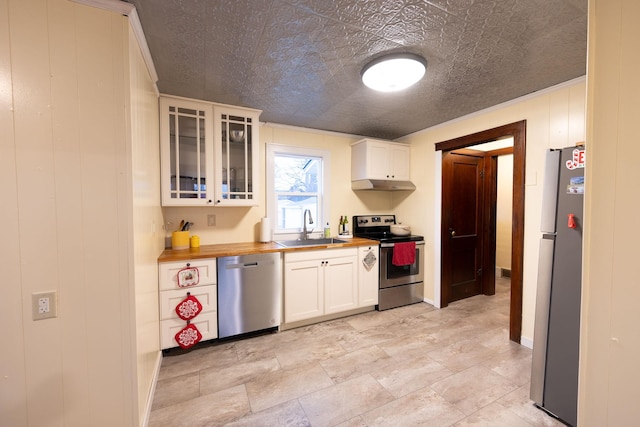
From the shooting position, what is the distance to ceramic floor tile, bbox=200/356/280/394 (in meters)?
1.95

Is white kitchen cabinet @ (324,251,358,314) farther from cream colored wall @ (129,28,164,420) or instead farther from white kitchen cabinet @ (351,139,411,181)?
cream colored wall @ (129,28,164,420)

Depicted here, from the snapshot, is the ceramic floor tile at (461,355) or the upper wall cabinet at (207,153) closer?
the ceramic floor tile at (461,355)

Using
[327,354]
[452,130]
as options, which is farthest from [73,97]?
[452,130]

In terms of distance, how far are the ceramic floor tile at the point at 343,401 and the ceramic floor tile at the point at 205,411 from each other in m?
0.43

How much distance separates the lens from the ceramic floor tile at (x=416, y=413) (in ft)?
5.29

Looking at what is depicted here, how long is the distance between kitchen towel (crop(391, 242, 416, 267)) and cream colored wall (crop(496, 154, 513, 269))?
2568mm

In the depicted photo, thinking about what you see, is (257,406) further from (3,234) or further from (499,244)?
(499,244)

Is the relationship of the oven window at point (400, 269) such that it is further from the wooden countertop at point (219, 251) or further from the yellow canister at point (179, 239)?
the yellow canister at point (179, 239)

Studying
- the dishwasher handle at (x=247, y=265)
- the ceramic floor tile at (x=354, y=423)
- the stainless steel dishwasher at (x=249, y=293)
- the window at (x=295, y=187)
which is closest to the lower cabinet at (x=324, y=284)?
the stainless steel dishwasher at (x=249, y=293)

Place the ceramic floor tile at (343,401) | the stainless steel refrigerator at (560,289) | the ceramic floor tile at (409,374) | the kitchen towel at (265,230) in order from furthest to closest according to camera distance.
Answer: the kitchen towel at (265,230) < the ceramic floor tile at (409,374) < the ceramic floor tile at (343,401) < the stainless steel refrigerator at (560,289)

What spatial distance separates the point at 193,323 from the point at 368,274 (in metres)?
2.01

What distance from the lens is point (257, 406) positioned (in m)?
1.75

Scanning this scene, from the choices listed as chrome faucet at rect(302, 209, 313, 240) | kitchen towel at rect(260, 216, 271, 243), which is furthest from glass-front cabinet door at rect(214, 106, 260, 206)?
chrome faucet at rect(302, 209, 313, 240)

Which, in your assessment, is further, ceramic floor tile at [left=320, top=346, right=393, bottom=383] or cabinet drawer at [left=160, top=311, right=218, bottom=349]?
cabinet drawer at [left=160, top=311, right=218, bottom=349]
